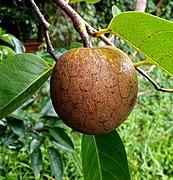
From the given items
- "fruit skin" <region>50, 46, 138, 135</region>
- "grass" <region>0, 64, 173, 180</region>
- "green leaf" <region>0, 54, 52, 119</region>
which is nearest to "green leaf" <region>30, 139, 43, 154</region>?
"grass" <region>0, 64, 173, 180</region>

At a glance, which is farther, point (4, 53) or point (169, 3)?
point (169, 3)

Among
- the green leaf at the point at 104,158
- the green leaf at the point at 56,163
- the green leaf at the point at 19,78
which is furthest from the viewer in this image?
the green leaf at the point at 56,163

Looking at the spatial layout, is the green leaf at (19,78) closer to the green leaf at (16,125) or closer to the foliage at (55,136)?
the foliage at (55,136)

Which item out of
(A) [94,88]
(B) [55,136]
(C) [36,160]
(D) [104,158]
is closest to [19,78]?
(A) [94,88]

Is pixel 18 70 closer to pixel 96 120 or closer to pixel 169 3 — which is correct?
pixel 96 120

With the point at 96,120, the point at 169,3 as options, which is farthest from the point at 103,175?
the point at 169,3

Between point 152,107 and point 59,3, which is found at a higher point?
point 59,3

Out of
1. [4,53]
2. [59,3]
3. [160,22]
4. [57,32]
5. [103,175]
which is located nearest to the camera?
[160,22]

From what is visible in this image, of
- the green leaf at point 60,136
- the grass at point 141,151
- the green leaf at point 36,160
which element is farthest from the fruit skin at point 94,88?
the grass at point 141,151
